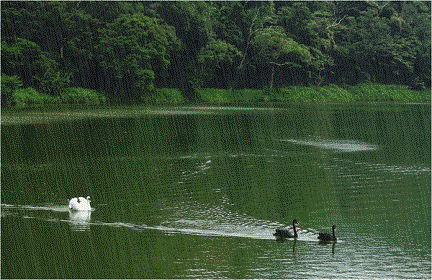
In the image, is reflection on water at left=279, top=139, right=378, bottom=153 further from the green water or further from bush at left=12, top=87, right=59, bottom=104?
bush at left=12, top=87, right=59, bottom=104

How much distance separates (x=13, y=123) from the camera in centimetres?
3161

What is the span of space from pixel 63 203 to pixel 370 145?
15.8 meters

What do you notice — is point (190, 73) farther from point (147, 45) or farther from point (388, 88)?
point (388, 88)

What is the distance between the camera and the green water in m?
10.6

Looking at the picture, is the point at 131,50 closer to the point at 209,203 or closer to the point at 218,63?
the point at 218,63

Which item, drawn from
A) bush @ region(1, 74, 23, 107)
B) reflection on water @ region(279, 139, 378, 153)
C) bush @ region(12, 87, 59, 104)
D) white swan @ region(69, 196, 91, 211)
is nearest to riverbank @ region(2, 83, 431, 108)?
bush @ region(12, 87, 59, 104)

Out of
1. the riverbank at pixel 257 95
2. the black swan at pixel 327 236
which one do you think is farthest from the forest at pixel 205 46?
the black swan at pixel 327 236

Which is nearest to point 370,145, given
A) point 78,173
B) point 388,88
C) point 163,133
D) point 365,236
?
point 163,133

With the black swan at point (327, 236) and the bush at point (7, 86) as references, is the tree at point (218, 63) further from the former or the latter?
the black swan at point (327, 236)

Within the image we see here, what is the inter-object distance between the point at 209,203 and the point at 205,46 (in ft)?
149

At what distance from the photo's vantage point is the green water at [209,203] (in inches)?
416

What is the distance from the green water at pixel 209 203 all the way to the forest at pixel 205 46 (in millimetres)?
21501

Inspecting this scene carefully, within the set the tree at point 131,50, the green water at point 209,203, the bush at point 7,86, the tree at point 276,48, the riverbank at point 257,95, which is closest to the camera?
the green water at point 209,203

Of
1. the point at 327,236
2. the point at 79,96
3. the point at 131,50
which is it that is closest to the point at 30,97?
the point at 79,96
